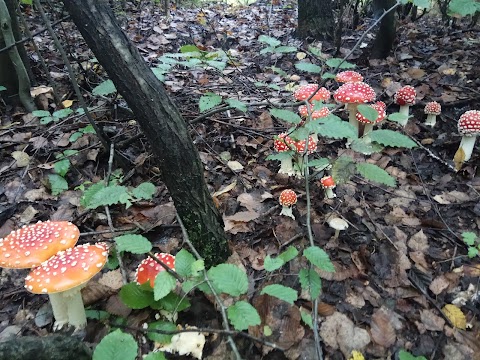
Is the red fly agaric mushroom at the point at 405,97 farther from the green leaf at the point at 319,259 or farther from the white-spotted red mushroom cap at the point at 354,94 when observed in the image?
the green leaf at the point at 319,259

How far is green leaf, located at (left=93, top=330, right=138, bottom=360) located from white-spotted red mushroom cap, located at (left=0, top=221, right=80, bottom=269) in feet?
2.03

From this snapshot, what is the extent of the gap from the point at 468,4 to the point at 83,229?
433cm

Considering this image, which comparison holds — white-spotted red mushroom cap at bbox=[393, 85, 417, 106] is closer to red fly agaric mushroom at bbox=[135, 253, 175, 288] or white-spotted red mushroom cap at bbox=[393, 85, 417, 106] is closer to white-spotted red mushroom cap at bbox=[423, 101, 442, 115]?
white-spotted red mushroom cap at bbox=[423, 101, 442, 115]

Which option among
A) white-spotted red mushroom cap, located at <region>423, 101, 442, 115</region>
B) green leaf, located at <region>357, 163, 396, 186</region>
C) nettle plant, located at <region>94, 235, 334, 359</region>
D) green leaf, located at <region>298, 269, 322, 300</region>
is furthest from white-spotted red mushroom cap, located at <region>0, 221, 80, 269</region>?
white-spotted red mushroom cap, located at <region>423, 101, 442, 115</region>

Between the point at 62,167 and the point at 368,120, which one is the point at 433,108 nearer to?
the point at 368,120

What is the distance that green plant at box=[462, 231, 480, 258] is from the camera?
267 centimetres

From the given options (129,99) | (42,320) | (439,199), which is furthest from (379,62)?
(42,320)

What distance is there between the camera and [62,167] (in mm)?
3492

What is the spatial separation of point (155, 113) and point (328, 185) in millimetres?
1691

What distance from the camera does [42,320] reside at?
7.87 ft

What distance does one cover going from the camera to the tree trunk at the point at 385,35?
520 centimetres

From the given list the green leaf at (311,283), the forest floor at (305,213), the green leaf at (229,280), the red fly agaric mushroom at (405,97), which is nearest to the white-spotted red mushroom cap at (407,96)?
the red fly agaric mushroom at (405,97)

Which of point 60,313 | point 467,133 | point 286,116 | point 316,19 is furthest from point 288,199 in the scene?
point 316,19

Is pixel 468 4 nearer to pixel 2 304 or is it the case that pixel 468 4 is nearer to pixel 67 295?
pixel 67 295
